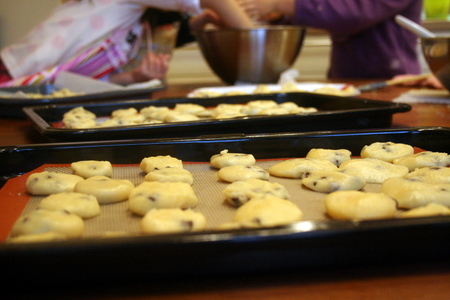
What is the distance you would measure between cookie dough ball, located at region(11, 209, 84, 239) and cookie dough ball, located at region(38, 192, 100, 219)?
39 mm

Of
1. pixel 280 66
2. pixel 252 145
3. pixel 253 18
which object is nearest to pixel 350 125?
pixel 252 145

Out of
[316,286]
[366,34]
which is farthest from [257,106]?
[366,34]

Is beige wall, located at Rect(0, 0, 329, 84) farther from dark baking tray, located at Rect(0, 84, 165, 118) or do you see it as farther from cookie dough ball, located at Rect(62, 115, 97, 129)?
cookie dough ball, located at Rect(62, 115, 97, 129)

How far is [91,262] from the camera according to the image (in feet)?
1.13

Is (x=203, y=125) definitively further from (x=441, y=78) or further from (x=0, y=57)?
(x=0, y=57)

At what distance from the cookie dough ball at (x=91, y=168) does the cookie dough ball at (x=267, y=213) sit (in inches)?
10.1

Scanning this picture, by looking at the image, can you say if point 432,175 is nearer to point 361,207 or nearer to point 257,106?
point 361,207

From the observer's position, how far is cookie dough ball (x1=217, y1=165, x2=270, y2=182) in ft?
2.12

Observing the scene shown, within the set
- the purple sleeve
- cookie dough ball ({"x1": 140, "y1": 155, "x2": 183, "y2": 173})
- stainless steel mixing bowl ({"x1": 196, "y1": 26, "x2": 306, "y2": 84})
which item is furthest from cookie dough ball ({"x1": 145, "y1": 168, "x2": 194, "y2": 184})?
the purple sleeve

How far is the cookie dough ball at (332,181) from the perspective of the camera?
0.61 metres

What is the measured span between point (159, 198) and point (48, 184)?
18 cm

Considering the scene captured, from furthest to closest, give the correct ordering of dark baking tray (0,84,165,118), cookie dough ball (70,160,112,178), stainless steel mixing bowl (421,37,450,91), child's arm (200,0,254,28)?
child's arm (200,0,254,28) → stainless steel mixing bowl (421,37,450,91) → dark baking tray (0,84,165,118) → cookie dough ball (70,160,112,178)

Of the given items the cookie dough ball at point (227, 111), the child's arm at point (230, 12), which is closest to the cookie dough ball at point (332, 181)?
the cookie dough ball at point (227, 111)

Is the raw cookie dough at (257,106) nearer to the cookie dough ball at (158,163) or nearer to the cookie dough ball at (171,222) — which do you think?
the cookie dough ball at (158,163)
